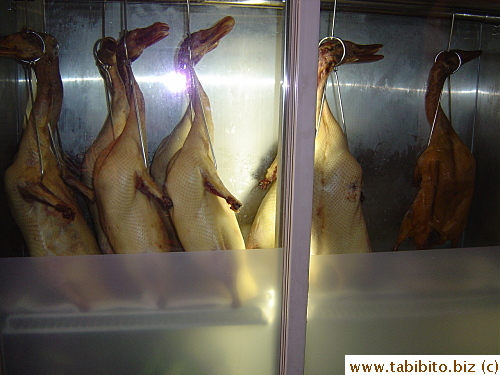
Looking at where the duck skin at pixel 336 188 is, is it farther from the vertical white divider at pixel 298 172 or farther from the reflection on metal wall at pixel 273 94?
the vertical white divider at pixel 298 172

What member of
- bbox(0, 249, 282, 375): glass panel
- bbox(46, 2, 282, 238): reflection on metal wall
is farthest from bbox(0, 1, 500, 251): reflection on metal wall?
bbox(0, 249, 282, 375): glass panel

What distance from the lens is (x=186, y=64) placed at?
1.46 m

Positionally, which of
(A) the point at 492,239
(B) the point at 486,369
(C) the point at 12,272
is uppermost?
(A) the point at 492,239

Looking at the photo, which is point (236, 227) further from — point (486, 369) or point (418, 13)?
point (418, 13)

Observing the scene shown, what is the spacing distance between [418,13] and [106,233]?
4.74 ft

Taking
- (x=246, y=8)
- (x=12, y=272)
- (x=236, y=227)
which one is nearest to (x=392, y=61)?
(x=246, y=8)

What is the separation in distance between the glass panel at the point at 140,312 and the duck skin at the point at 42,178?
Answer: 0.53 feet

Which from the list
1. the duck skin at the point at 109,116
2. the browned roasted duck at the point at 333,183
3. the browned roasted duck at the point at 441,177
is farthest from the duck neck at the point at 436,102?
the duck skin at the point at 109,116

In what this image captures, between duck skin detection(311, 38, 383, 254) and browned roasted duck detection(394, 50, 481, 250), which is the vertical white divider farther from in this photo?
browned roasted duck detection(394, 50, 481, 250)

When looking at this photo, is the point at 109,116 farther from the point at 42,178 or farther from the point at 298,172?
the point at 298,172

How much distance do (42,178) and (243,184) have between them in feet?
2.22

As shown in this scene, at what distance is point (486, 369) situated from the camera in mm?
1476
